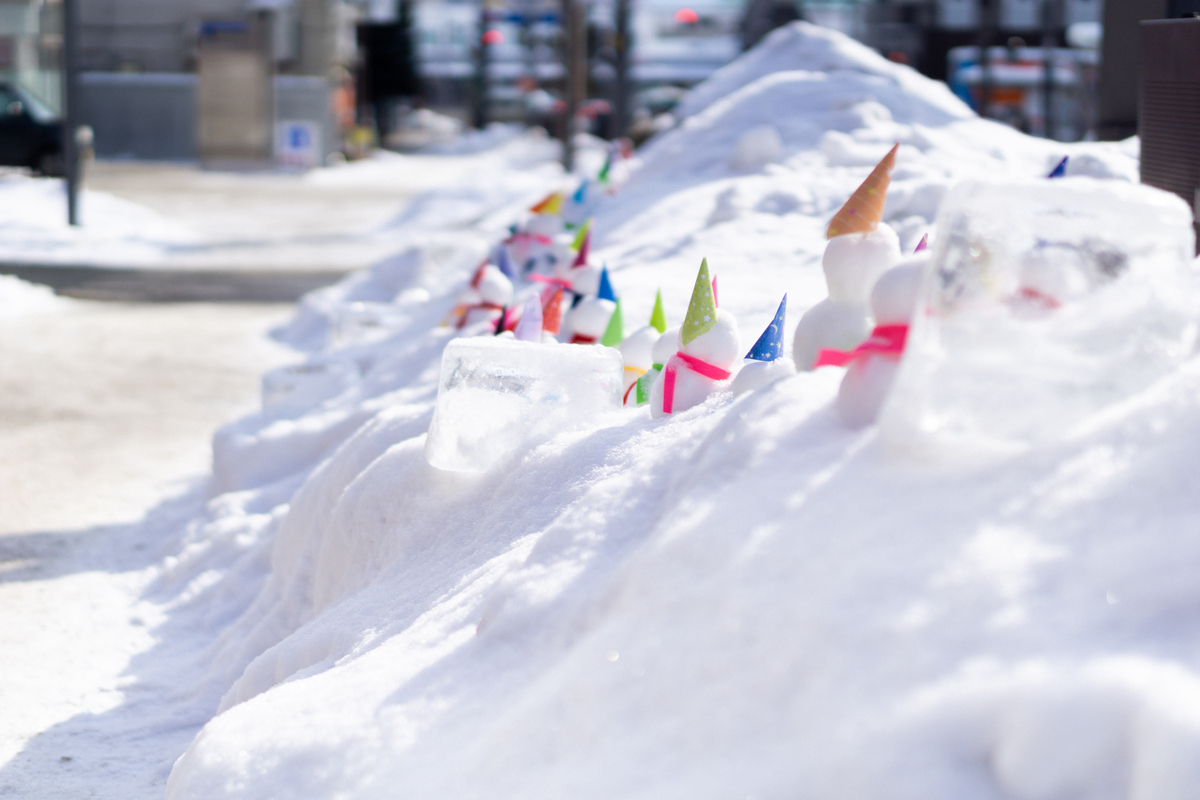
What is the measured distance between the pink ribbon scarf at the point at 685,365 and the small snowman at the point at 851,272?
1.80 feet

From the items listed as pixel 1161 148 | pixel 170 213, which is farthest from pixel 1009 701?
pixel 170 213

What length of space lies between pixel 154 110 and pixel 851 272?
30.4 metres

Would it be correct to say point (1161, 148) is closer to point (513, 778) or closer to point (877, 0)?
point (513, 778)

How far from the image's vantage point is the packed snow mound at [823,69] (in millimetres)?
10297

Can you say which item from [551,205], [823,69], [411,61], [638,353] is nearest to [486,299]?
[638,353]

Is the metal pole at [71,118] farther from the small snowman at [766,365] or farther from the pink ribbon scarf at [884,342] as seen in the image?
the pink ribbon scarf at [884,342]

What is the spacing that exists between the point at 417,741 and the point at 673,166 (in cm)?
853

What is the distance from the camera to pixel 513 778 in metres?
1.83

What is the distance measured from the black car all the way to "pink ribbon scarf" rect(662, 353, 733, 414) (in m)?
17.0

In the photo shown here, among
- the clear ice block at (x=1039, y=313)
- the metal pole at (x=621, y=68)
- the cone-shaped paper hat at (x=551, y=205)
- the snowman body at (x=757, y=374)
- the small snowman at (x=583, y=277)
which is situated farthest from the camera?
the metal pole at (x=621, y=68)

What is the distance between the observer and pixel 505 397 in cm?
313

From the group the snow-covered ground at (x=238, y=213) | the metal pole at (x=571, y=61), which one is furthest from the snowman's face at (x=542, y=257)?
the metal pole at (x=571, y=61)

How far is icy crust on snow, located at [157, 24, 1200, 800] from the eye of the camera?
1.55 meters

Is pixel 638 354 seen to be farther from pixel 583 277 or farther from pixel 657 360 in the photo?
pixel 583 277
